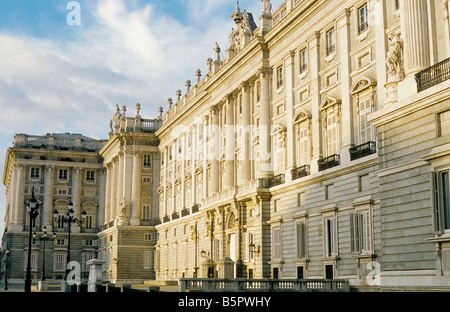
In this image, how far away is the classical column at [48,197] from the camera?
94369 millimetres

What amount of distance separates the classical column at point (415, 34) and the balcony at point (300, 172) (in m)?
18.3

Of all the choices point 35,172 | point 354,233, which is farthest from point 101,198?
point 354,233

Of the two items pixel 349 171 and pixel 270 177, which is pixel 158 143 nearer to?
pixel 270 177

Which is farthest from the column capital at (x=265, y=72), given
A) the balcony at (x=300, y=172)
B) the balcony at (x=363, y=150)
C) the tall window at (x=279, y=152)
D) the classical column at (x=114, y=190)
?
the classical column at (x=114, y=190)

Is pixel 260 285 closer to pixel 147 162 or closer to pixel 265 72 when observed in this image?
pixel 265 72

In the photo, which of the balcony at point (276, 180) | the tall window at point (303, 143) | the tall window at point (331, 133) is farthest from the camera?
the balcony at point (276, 180)

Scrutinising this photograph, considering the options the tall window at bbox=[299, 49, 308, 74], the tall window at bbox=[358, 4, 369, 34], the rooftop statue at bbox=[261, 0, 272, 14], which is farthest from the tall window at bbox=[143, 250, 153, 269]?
the tall window at bbox=[358, 4, 369, 34]

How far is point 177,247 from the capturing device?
68.9m

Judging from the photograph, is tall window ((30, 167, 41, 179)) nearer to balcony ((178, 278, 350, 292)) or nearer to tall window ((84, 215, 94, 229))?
tall window ((84, 215, 94, 229))

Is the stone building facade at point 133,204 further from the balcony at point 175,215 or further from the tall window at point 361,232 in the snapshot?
the tall window at point 361,232

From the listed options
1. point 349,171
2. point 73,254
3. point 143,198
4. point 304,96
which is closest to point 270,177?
point 304,96

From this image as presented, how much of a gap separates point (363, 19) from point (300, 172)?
10617 mm

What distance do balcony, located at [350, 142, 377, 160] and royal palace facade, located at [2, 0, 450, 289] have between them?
7 cm

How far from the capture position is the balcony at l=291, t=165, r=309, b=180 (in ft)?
134
